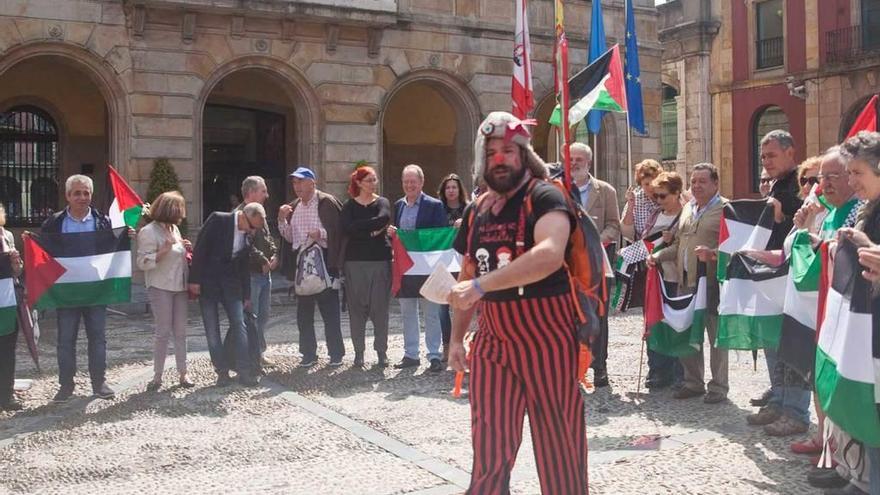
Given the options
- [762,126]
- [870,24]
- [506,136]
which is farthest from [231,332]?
[762,126]

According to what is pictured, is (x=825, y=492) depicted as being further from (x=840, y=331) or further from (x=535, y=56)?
(x=535, y=56)

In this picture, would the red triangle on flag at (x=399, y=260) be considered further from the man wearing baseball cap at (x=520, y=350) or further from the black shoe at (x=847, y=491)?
the man wearing baseball cap at (x=520, y=350)

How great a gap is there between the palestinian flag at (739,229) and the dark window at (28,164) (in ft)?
54.8

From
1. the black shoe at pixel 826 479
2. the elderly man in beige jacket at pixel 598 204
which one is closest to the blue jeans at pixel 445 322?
the elderly man in beige jacket at pixel 598 204

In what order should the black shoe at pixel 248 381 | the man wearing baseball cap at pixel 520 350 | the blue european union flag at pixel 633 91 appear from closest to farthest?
the man wearing baseball cap at pixel 520 350 < the black shoe at pixel 248 381 < the blue european union flag at pixel 633 91

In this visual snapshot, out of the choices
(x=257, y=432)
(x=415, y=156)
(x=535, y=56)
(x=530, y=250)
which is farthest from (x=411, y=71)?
A: (x=530, y=250)

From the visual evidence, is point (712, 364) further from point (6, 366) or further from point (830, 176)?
point (6, 366)

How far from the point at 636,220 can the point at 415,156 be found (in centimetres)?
1476

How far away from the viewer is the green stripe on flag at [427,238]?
9.29 meters

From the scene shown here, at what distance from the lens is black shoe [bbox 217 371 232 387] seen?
329 inches

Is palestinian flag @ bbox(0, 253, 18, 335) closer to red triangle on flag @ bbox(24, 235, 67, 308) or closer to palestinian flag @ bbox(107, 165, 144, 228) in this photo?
red triangle on flag @ bbox(24, 235, 67, 308)

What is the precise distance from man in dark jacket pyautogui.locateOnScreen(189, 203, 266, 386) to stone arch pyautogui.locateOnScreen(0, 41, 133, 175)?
342 inches

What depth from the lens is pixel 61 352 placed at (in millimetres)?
7840

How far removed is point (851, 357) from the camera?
4.38 meters
